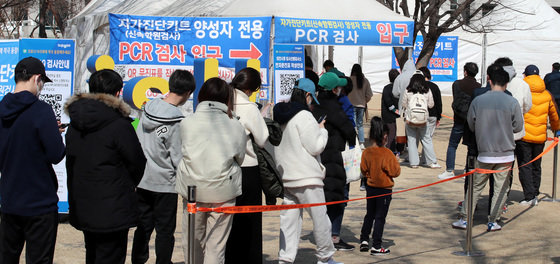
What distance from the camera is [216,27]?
12156 mm

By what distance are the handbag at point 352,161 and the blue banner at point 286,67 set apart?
4834 millimetres

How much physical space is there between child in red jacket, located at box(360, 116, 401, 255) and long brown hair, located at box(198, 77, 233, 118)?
82.1 inches

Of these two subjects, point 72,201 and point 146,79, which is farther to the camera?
point 146,79

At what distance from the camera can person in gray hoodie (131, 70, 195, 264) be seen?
5484 mm

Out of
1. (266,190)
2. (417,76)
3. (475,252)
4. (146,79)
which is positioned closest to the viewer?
(266,190)

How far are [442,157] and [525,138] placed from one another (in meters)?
5.25

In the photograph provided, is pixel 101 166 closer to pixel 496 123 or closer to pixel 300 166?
pixel 300 166

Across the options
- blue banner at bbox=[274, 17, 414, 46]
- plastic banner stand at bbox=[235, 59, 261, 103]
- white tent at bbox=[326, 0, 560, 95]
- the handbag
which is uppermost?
white tent at bbox=[326, 0, 560, 95]

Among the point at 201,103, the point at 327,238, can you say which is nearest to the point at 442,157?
the point at 327,238

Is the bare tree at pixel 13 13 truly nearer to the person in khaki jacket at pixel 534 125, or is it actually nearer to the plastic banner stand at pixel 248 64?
the plastic banner stand at pixel 248 64

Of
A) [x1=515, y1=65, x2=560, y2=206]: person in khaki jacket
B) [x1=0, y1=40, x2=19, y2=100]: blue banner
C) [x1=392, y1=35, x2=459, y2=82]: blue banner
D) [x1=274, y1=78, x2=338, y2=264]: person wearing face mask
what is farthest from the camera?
[x1=392, y1=35, x2=459, y2=82]: blue banner

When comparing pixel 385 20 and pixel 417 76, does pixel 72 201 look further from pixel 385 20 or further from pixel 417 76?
pixel 385 20

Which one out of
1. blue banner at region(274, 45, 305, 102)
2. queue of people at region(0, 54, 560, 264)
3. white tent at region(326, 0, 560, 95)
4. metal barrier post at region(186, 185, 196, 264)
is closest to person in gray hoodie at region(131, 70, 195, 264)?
queue of people at region(0, 54, 560, 264)

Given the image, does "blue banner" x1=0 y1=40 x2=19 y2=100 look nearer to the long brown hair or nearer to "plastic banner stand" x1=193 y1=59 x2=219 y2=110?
"plastic banner stand" x1=193 y1=59 x2=219 y2=110
